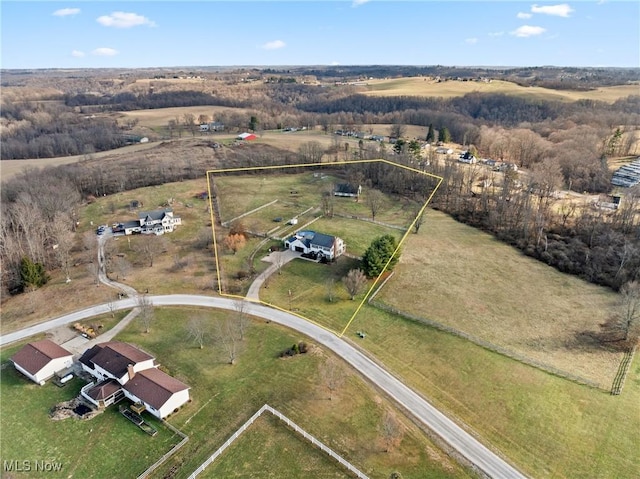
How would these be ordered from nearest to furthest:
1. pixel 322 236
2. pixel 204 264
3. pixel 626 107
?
pixel 322 236
pixel 204 264
pixel 626 107

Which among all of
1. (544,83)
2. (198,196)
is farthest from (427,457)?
(544,83)

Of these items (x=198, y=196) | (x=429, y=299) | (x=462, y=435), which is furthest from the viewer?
(x=198, y=196)

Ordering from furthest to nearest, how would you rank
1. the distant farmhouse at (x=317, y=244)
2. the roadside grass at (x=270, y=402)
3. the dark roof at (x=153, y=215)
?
the dark roof at (x=153, y=215), the distant farmhouse at (x=317, y=244), the roadside grass at (x=270, y=402)

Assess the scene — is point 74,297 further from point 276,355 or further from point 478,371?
point 478,371

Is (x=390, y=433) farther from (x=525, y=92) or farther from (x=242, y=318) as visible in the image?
(x=525, y=92)

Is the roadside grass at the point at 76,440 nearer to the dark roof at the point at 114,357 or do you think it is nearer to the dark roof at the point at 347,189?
the dark roof at the point at 114,357

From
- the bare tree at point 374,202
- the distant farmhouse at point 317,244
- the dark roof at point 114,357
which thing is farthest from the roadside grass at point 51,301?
the bare tree at point 374,202

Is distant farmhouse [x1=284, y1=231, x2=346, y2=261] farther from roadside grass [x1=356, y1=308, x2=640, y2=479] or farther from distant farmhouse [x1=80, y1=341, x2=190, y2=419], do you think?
distant farmhouse [x1=80, y1=341, x2=190, y2=419]
